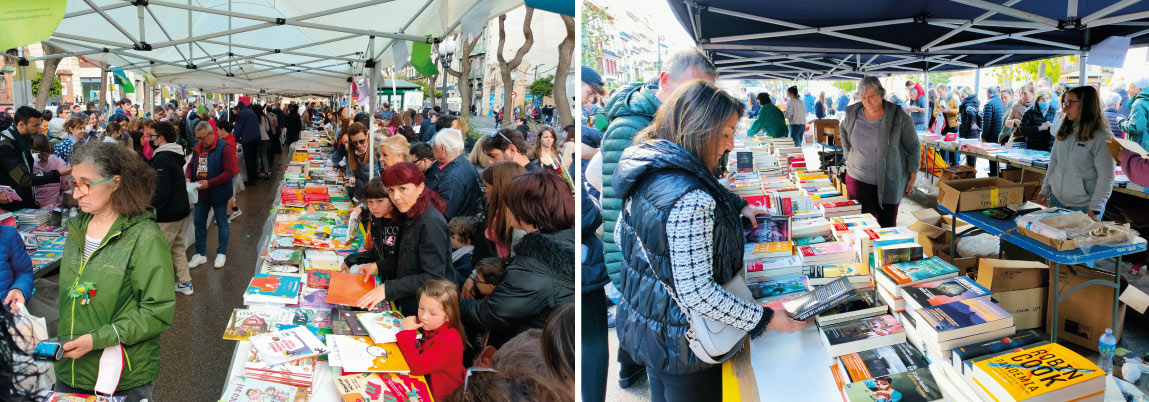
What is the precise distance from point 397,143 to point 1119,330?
161 inches

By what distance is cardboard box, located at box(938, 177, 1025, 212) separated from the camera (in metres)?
3.73

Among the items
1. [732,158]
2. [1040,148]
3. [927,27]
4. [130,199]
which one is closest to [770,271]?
[130,199]

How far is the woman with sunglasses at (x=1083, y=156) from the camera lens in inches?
160

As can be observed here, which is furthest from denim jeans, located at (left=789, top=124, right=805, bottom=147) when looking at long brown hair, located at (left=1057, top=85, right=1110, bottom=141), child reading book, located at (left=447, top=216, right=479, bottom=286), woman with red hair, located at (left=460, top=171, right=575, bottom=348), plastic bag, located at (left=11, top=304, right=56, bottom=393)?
plastic bag, located at (left=11, top=304, right=56, bottom=393)

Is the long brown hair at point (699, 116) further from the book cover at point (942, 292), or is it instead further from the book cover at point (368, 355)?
the book cover at point (368, 355)

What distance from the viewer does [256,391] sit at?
1965mm

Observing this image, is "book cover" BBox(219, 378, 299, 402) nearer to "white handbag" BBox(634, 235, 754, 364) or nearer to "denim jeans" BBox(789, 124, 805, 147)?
"white handbag" BBox(634, 235, 754, 364)

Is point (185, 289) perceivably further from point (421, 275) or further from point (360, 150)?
A: point (421, 275)

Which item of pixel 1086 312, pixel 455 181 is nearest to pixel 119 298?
pixel 455 181

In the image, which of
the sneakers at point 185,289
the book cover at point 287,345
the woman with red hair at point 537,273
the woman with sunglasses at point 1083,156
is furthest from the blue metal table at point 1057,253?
the sneakers at point 185,289

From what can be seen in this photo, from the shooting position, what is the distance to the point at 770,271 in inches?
87.7

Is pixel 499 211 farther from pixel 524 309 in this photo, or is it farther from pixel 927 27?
pixel 927 27

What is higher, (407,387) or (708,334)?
(708,334)

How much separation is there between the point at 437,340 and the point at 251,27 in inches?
135
